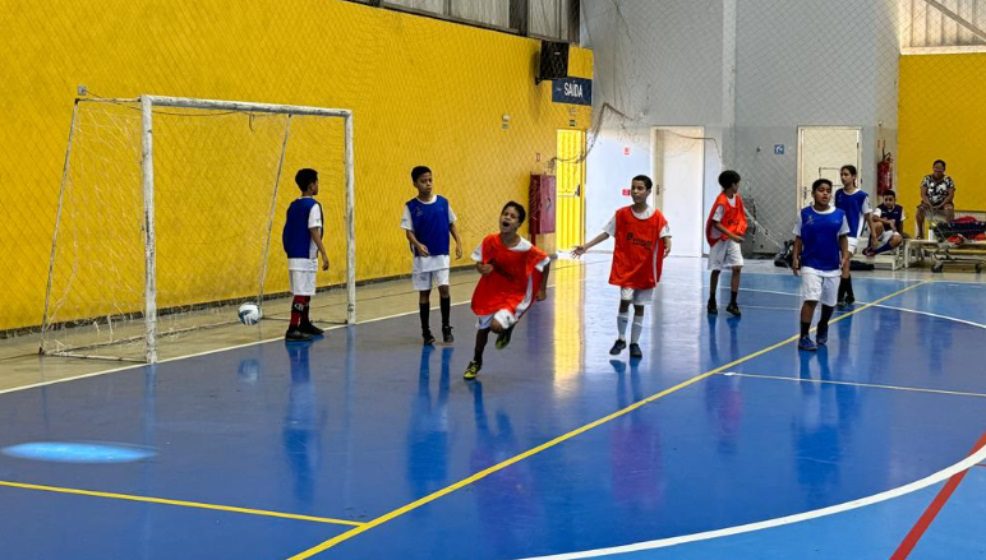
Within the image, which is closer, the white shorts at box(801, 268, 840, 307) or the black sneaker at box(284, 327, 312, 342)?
the white shorts at box(801, 268, 840, 307)

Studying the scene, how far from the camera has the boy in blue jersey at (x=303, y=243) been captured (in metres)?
12.9

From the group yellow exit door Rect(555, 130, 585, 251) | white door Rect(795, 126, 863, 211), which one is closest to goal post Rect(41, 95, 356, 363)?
yellow exit door Rect(555, 130, 585, 251)

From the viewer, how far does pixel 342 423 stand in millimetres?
8984

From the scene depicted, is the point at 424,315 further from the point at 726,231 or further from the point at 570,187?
the point at 570,187

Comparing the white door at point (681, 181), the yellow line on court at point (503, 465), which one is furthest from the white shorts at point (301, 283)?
the white door at point (681, 181)

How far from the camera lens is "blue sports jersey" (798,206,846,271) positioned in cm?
1211

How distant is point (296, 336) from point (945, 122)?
16.6 metres

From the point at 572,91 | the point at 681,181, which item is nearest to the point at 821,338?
the point at 681,181

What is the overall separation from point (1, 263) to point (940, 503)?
9768 millimetres

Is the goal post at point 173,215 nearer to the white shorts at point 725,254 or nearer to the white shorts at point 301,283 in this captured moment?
the white shorts at point 301,283

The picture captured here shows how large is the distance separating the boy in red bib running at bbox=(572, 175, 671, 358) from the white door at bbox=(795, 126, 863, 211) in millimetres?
13343

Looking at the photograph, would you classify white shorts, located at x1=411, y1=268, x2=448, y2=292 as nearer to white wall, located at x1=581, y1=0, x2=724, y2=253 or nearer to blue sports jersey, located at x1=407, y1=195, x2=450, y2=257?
Answer: blue sports jersey, located at x1=407, y1=195, x2=450, y2=257

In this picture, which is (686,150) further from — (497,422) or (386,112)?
(497,422)

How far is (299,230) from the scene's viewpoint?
512 inches
